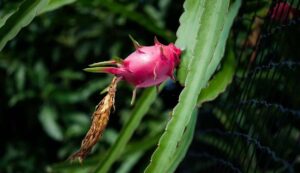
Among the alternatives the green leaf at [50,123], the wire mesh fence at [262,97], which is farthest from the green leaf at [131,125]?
the green leaf at [50,123]

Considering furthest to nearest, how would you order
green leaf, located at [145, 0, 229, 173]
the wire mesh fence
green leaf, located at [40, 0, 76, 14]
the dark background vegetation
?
the dark background vegetation < green leaf, located at [40, 0, 76, 14] < the wire mesh fence < green leaf, located at [145, 0, 229, 173]

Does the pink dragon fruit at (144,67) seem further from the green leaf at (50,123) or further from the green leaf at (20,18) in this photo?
the green leaf at (50,123)

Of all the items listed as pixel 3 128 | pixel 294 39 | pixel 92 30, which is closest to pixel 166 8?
pixel 92 30

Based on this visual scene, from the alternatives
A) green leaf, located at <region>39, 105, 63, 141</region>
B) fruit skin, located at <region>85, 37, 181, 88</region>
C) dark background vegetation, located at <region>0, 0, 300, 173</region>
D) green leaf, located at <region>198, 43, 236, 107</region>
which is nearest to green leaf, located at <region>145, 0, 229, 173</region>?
fruit skin, located at <region>85, 37, 181, 88</region>

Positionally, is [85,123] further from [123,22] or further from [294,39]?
[294,39]

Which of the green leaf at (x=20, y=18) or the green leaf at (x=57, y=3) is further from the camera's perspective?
the green leaf at (x=57, y=3)

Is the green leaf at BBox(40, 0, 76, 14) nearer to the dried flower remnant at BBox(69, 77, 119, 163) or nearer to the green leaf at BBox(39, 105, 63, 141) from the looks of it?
the dried flower remnant at BBox(69, 77, 119, 163)
